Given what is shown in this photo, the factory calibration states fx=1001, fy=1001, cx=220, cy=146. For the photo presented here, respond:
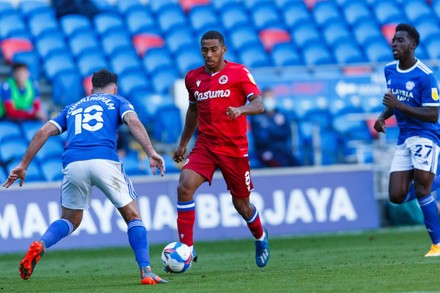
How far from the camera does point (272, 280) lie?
817 centimetres

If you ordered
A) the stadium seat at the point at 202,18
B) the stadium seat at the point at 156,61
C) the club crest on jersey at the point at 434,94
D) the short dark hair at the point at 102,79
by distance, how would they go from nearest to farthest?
1. the short dark hair at the point at 102,79
2. the club crest on jersey at the point at 434,94
3. the stadium seat at the point at 156,61
4. the stadium seat at the point at 202,18

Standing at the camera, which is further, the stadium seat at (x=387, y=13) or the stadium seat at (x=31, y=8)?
the stadium seat at (x=387, y=13)

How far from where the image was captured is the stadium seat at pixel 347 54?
20891 millimetres

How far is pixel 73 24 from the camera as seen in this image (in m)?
19.6

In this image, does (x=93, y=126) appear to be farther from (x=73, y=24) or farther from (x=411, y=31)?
(x=73, y=24)

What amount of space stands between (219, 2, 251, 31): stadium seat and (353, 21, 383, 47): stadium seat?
241 cm

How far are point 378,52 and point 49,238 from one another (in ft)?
45.6

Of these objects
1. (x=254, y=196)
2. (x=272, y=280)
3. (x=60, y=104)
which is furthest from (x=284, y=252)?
(x=60, y=104)

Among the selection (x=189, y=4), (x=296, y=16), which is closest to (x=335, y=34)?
(x=296, y=16)

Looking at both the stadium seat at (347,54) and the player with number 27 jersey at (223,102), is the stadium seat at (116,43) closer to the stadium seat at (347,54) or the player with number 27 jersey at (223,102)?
the stadium seat at (347,54)

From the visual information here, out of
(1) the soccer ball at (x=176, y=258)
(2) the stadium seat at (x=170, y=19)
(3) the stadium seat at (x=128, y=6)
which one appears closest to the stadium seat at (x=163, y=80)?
(2) the stadium seat at (x=170, y=19)

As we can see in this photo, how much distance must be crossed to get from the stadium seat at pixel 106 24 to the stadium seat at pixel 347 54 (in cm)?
449

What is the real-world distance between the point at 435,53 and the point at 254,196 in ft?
25.9

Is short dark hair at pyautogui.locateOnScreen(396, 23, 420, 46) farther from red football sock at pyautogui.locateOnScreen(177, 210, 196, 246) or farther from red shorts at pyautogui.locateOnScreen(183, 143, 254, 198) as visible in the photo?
red football sock at pyautogui.locateOnScreen(177, 210, 196, 246)
